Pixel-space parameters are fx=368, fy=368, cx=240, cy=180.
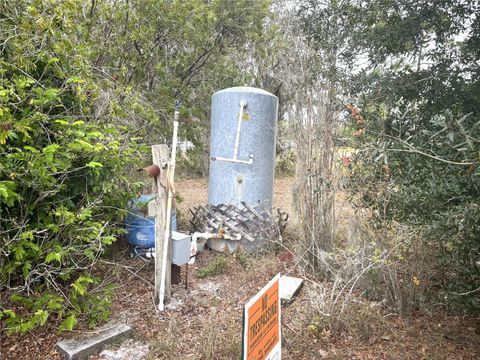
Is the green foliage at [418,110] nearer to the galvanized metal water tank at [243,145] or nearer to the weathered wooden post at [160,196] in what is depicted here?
the weathered wooden post at [160,196]

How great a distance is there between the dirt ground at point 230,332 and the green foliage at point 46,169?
0.29 meters

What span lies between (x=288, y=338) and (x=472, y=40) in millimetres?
3105

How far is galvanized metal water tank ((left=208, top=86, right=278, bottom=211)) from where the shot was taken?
5.86 m

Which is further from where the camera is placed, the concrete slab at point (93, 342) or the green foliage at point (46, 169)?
the concrete slab at point (93, 342)

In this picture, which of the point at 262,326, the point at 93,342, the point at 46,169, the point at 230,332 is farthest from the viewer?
the point at 230,332

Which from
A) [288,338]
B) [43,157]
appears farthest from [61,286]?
[288,338]

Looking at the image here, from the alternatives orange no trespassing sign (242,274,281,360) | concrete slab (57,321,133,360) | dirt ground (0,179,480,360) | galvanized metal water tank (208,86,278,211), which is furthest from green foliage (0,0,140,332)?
galvanized metal water tank (208,86,278,211)

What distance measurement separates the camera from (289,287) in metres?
4.23

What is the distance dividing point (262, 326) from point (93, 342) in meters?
1.94

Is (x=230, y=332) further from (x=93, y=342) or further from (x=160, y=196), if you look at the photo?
(x=160, y=196)

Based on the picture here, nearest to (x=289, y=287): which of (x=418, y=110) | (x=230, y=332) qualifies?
(x=230, y=332)

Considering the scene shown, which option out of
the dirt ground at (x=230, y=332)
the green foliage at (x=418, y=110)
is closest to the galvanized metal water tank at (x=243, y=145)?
the dirt ground at (x=230, y=332)

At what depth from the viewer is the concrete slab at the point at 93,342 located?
300 centimetres

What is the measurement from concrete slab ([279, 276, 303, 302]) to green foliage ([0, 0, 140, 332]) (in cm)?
187
